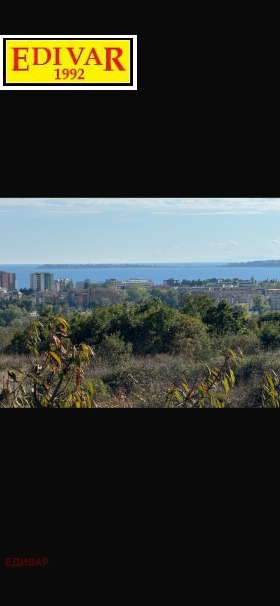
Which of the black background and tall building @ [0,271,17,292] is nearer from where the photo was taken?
the black background

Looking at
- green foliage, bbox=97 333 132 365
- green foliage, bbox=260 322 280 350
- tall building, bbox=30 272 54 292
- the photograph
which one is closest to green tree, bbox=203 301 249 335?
the photograph

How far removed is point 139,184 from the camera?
288cm

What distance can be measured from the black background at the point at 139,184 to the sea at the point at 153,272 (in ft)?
17.0

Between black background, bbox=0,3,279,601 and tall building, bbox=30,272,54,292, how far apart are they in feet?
22.5

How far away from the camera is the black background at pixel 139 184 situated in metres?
2.79

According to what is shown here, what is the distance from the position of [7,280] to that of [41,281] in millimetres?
490

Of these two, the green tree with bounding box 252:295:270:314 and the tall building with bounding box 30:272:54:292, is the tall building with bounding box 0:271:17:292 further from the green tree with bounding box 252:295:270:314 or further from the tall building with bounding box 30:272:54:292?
the green tree with bounding box 252:295:270:314

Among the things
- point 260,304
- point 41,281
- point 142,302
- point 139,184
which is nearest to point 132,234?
point 142,302

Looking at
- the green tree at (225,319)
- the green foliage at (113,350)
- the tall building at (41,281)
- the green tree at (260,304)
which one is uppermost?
the tall building at (41,281)

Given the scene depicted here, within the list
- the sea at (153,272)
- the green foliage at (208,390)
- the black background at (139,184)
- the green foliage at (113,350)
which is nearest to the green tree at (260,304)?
the sea at (153,272)

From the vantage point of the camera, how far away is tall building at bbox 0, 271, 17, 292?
9320 millimetres

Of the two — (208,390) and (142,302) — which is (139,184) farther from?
(142,302)

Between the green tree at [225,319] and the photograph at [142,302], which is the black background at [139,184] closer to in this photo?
the photograph at [142,302]
